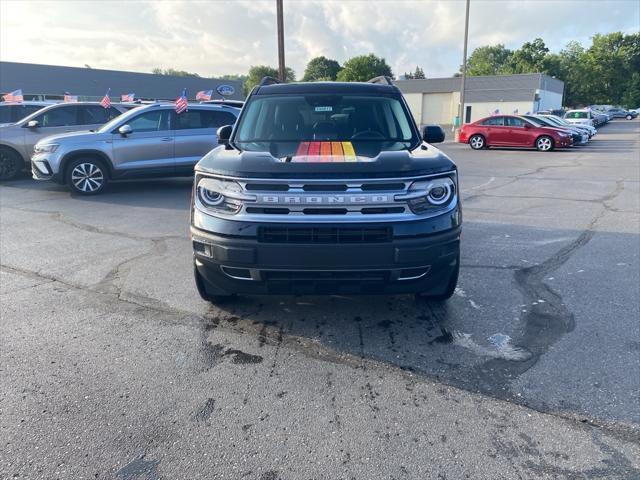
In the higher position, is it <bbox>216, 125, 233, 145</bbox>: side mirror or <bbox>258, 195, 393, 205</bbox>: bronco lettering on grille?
<bbox>216, 125, 233, 145</bbox>: side mirror

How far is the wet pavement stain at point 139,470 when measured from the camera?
7.44 feet

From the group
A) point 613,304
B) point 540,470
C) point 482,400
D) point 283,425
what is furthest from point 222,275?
point 613,304

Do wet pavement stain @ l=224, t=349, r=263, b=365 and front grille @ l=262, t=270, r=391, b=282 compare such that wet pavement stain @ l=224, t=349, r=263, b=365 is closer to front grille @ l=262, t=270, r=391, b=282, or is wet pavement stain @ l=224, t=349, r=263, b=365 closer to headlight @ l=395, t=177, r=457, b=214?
front grille @ l=262, t=270, r=391, b=282

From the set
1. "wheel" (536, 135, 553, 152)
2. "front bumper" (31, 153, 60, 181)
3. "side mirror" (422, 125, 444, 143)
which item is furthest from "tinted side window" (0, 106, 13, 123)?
"wheel" (536, 135, 553, 152)

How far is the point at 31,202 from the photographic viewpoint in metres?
9.22

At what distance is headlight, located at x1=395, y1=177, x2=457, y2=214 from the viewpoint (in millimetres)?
3254

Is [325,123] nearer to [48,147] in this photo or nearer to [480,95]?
[48,147]

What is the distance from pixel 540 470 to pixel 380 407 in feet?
2.90

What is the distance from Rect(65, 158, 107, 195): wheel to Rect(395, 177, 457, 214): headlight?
846cm

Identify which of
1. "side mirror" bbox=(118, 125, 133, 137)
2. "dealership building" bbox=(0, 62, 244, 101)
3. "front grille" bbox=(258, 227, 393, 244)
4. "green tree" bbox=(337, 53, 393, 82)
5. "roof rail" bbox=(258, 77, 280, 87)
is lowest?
"front grille" bbox=(258, 227, 393, 244)

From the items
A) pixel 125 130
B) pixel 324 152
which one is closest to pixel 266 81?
pixel 324 152

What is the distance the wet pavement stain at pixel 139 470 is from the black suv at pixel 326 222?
1.35m

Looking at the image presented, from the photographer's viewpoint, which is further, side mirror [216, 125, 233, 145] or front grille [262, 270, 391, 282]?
side mirror [216, 125, 233, 145]

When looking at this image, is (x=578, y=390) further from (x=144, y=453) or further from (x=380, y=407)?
(x=144, y=453)
